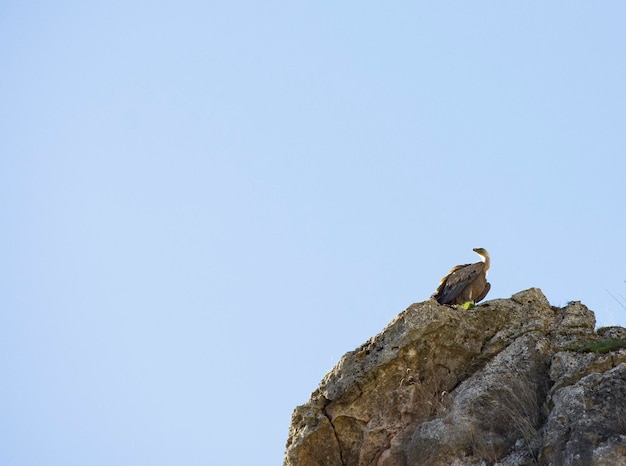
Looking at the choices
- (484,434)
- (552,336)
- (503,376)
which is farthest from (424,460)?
(552,336)

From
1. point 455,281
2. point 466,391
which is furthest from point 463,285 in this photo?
point 466,391

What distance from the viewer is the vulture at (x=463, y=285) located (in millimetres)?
25281

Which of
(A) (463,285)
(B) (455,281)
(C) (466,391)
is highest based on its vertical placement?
(B) (455,281)

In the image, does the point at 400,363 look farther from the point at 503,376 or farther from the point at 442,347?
the point at 503,376

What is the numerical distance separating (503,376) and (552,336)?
1.64 m

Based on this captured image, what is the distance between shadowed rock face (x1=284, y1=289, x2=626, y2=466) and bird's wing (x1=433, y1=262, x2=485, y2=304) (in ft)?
12.3

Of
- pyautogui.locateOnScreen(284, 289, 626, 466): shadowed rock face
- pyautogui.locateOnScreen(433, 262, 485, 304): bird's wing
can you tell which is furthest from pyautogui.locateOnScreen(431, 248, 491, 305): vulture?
pyautogui.locateOnScreen(284, 289, 626, 466): shadowed rock face

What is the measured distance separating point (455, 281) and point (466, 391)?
6384 mm

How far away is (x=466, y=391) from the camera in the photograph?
1945 cm

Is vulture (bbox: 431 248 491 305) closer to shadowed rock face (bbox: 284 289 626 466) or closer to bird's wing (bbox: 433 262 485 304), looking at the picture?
bird's wing (bbox: 433 262 485 304)

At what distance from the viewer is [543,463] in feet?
53.7

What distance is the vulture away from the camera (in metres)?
25.3

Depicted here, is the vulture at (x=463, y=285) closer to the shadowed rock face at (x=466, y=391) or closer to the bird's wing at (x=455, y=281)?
the bird's wing at (x=455, y=281)

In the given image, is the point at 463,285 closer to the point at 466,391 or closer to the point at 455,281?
the point at 455,281
